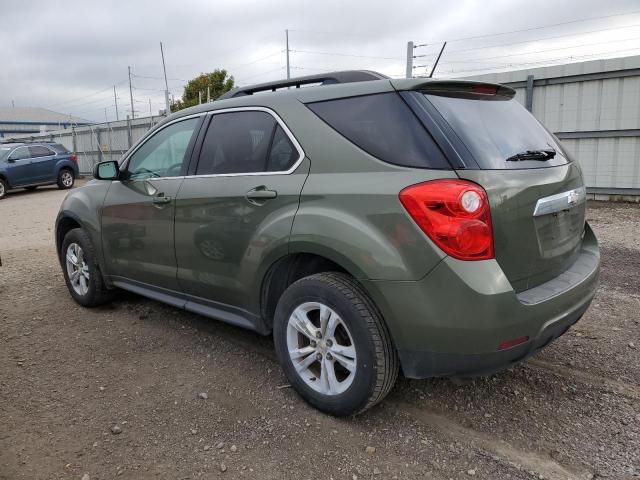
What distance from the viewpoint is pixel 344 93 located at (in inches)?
108

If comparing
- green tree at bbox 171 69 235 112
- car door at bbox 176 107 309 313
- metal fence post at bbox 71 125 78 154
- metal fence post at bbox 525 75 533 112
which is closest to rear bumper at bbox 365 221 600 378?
car door at bbox 176 107 309 313

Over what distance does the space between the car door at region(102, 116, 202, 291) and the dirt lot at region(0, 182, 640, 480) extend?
546mm

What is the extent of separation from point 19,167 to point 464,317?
58.4ft

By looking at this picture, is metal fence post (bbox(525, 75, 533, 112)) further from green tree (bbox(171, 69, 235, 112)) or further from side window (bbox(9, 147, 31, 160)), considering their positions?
green tree (bbox(171, 69, 235, 112))

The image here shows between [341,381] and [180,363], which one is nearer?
[341,381]

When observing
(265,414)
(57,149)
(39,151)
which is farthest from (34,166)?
(265,414)

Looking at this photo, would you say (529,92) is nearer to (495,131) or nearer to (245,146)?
(495,131)

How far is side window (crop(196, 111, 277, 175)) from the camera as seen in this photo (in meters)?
3.05

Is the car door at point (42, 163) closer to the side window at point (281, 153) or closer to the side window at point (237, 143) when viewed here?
the side window at point (237, 143)

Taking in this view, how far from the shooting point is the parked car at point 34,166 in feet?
53.3

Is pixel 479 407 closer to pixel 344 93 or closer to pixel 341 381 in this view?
pixel 341 381

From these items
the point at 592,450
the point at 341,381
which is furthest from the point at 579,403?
the point at 341,381

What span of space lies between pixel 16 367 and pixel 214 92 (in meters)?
36.0

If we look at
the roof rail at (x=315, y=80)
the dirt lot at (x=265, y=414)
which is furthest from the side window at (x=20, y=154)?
the roof rail at (x=315, y=80)
